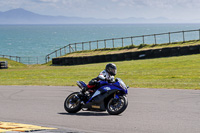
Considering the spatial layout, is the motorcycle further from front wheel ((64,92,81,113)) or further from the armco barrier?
the armco barrier

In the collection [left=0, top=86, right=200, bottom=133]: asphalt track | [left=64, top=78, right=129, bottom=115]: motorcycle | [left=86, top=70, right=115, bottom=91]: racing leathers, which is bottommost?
[left=0, top=86, right=200, bottom=133]: asphalt track

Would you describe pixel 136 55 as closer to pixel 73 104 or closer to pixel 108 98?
pixel 73 104

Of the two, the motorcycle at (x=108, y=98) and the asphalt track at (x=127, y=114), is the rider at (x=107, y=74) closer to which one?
the motorcycle at (x=108, y=98)

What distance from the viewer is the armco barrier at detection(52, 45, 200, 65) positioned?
31875 millimetres

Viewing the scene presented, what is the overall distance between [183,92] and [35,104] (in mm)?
5447

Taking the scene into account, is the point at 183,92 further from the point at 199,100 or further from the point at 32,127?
the point at 32,127

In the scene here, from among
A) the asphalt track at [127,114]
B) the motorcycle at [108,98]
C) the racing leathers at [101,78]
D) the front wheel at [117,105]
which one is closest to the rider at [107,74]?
the racing leathers at [101,78]

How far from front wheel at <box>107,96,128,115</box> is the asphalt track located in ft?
0.57

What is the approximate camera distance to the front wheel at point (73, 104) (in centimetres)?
979

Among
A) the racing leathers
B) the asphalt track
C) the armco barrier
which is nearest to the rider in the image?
the racing leathers

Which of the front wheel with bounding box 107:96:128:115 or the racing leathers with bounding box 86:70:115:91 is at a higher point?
the racing leathers with bounding box 86:70:115:91

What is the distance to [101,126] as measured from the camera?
7.81m

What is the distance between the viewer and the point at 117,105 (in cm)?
907

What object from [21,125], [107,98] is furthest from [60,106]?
[21,125]
